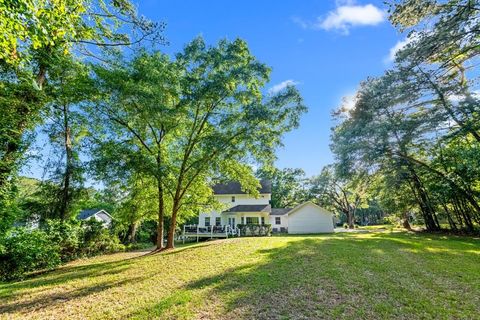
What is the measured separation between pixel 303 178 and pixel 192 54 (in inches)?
1551

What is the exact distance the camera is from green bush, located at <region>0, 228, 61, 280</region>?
9823 millimetres

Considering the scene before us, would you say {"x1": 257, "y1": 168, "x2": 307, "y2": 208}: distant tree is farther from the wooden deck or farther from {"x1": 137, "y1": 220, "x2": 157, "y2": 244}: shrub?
{"x1": 137, "y1": 220, "x2": 157, "y2": 244}: shrub

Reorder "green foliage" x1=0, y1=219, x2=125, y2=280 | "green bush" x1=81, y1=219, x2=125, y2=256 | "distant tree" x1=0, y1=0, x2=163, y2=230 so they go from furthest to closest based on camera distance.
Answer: "green bush" x1=81, y1=219, x2=125, y2=256 < "green foliage" x1=0, y1=219, x2=125, y2=280 < "distant tree" x1=0, y1=0, x2=163, y2=230

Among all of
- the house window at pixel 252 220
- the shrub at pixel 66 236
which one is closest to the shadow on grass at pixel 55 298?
the shrub at pixel 66 236

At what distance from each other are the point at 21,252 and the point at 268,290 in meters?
10.3

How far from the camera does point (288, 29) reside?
37.5 feet

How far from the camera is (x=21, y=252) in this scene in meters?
10.1

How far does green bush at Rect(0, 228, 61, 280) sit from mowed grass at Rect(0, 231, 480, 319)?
1896 mm

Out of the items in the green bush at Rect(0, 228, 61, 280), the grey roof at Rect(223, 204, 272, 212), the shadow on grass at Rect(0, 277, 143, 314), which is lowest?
the shadow on grass at Rect(0, 277, 143, 314)

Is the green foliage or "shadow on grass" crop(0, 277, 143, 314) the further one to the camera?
the green foliage

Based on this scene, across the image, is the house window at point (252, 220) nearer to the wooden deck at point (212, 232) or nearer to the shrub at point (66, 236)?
the wooden deck at point (212, 232)

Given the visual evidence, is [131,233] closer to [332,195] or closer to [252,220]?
[252,220]

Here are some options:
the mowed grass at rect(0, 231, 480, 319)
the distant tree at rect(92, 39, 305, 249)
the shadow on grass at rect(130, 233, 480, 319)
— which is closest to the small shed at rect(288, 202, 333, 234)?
the distant tree at rect(92, 39, 305, 249)

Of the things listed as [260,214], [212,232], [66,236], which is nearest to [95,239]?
[66,236]
